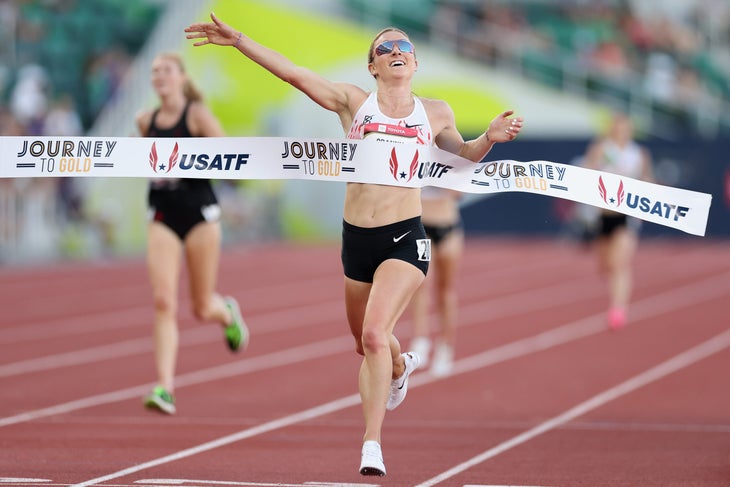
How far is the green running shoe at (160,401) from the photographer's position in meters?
8.86

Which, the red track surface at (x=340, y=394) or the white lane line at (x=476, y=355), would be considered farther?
the white lane line at (x=476, y=355)

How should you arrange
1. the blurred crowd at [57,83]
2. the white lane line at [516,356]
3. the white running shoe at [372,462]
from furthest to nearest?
the blurred crowd at [57,83], the white lane line at [516,356], the white running shoe at [372,462]

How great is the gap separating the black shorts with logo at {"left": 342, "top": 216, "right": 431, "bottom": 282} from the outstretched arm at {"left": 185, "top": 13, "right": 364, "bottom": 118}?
0.60 m

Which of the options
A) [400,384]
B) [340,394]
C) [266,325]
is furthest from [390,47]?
[266,325]

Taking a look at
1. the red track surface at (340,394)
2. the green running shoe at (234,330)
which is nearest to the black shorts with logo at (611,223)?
the red track surface at (340,394)

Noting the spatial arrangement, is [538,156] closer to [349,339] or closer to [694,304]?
[694,304]

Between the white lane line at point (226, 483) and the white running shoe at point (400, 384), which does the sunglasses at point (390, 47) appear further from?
the white lane line at point (226, 483)

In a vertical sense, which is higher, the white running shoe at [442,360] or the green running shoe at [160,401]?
the white running shoe at [442,360]

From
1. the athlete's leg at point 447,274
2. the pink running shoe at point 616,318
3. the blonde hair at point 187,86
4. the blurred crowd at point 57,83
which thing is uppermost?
the blurred crowd at point 57,83

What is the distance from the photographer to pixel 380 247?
6828 millimetres

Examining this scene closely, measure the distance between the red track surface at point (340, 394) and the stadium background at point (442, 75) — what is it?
7.21 m

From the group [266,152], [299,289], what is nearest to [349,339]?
[299,289]

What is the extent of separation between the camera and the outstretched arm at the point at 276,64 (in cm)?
659

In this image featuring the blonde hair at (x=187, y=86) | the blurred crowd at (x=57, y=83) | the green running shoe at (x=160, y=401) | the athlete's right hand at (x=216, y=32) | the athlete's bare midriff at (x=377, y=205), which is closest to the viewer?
A: the athlete's right hand at (x=216, y=32)
